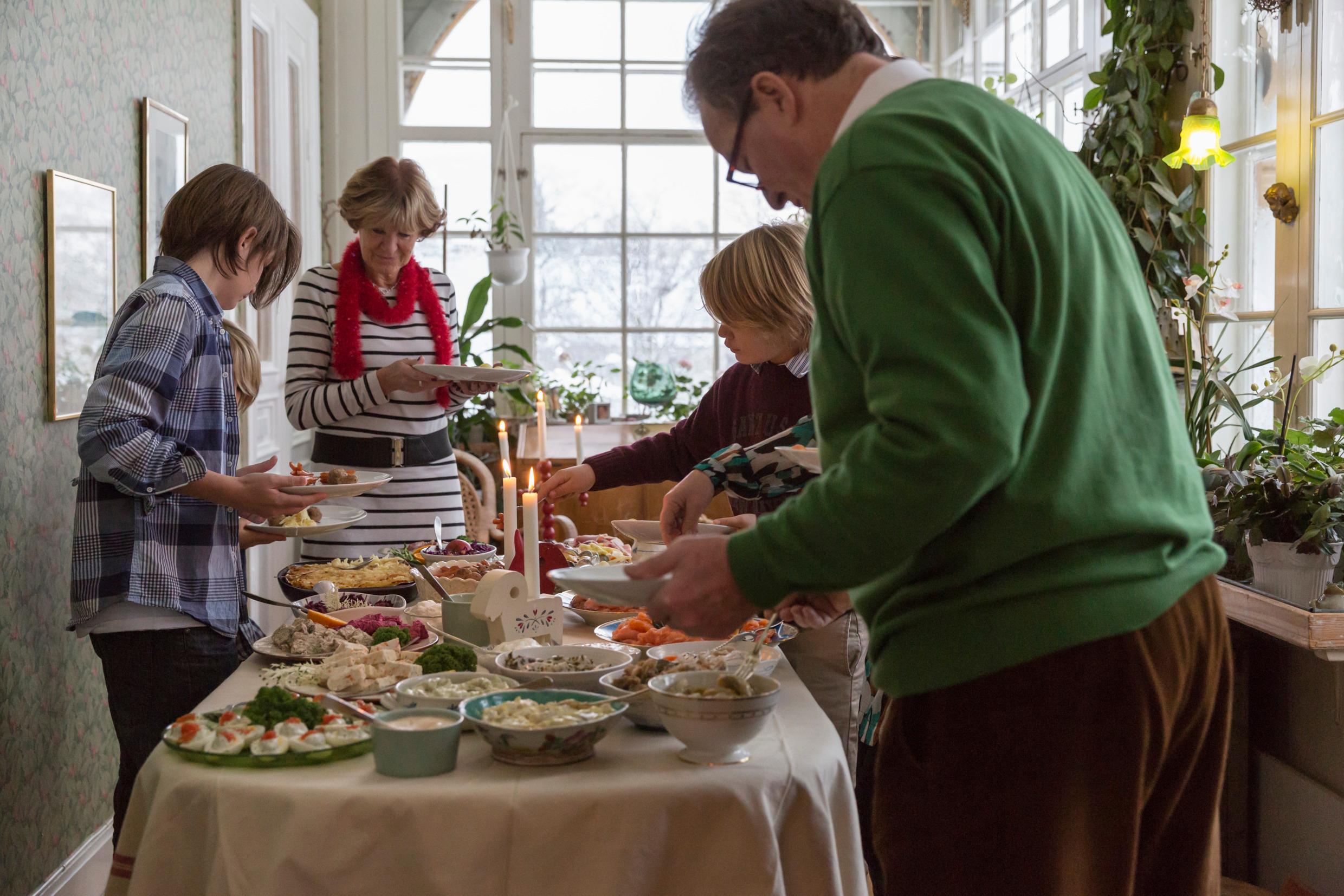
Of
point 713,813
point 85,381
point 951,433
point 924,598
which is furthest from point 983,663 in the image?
point 85,381

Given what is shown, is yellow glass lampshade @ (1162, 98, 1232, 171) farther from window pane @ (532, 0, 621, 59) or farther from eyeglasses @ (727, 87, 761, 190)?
window pane @ (532, 0, 621, 59)

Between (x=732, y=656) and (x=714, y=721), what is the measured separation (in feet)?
1.09

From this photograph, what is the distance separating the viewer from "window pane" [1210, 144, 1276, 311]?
9.96 feet

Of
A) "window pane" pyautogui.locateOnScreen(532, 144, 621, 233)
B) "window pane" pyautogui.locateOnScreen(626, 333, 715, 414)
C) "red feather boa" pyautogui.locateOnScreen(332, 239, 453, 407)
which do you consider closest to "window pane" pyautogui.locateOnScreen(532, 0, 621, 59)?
"window pane" pyautogui.locateOnScreen(532, 144, 621, 233)

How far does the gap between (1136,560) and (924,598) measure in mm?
172

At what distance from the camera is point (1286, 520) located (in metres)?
2.22

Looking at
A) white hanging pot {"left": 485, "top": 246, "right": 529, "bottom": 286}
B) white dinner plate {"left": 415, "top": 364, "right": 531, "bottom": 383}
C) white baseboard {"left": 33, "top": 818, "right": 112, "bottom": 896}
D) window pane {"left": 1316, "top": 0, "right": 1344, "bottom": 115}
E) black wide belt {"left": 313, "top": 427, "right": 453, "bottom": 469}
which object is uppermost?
window pane {"left": 1316, "top": 0, "right": 1344, "bottom": 115}

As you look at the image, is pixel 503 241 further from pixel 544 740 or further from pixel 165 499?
pixel 544 740

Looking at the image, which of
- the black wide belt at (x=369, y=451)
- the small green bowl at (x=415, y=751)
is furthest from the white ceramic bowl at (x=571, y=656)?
the black wide belt at (x=369, y=451)

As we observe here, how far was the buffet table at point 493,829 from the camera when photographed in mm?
1215

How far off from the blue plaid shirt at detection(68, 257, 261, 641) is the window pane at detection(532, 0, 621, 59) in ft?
13.2

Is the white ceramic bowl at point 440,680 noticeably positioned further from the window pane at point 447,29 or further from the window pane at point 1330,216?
the window pane at point 447,29

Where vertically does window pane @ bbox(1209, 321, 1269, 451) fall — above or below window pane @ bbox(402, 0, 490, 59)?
below

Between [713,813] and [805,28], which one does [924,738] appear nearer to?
[713,813]
